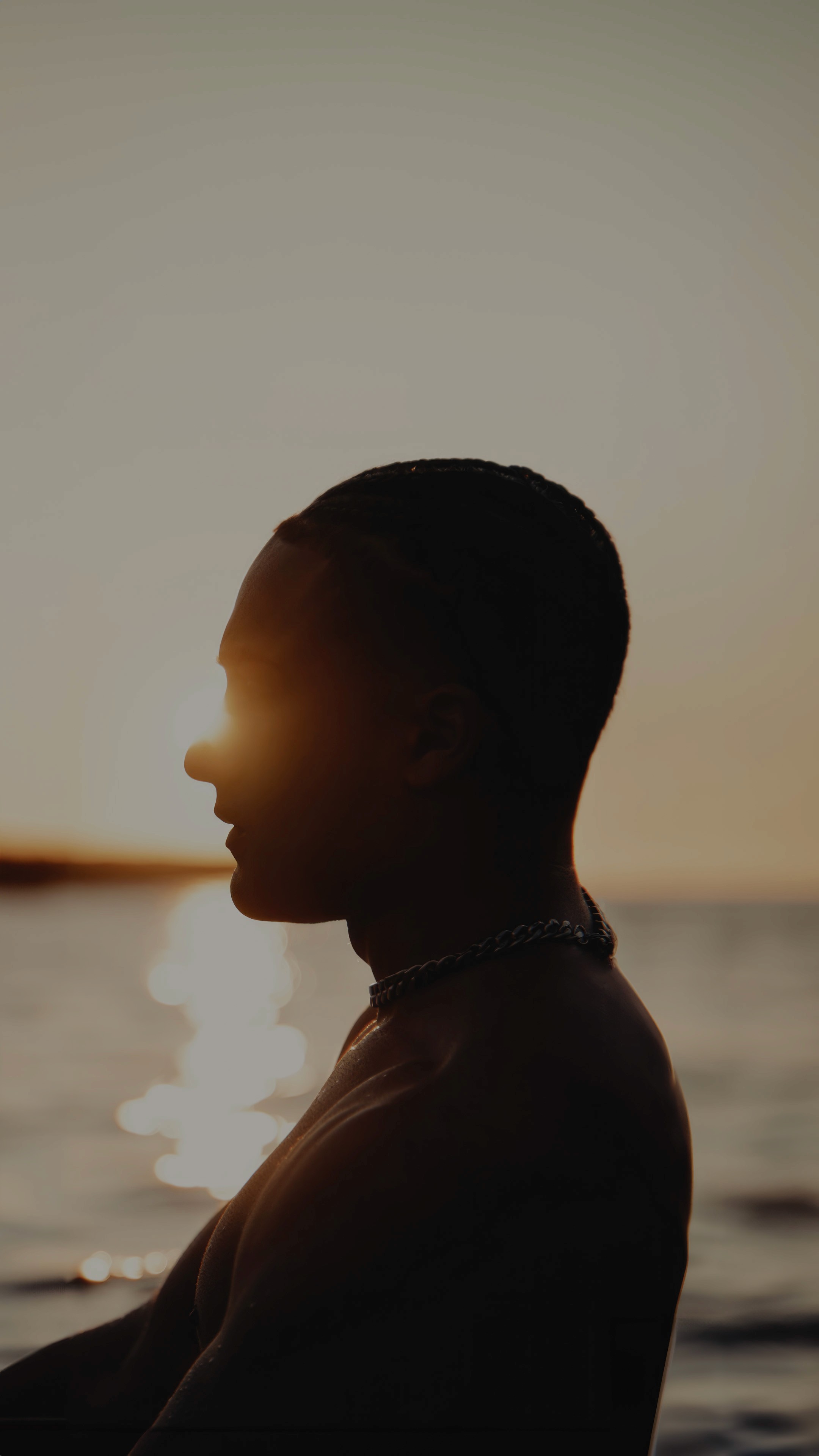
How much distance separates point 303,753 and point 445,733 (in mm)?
161

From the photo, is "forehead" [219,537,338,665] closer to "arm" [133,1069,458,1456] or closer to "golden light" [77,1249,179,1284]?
"arm" [133,1069,458,1456]

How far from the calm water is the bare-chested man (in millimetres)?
5147

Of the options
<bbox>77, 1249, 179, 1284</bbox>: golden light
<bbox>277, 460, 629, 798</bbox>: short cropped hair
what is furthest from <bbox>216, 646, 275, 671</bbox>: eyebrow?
<bbox>77, 1249, 179, 1284</bbox>: golden light

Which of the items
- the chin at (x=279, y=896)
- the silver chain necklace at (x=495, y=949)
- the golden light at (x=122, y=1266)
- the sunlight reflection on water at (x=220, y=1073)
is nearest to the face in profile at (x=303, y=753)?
the chin at (x=279, y=896)

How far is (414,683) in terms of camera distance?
129 cm

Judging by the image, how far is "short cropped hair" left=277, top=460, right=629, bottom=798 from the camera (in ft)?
4.21

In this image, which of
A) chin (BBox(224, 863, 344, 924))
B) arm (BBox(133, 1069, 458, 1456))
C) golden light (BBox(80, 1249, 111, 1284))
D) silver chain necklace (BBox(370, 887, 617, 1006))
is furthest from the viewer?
golden light (BBox(80, 1249, 111, 1284))

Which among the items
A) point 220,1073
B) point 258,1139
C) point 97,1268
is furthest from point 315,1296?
point 220,1073

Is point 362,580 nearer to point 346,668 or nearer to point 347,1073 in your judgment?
point 346,668

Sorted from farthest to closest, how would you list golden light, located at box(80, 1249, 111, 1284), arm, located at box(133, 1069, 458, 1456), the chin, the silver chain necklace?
golden light, located at box(80, 1249, 111, 1284) → the chin → the silver chain necklace → arm, located at box(133, 1069, 458, 1456)

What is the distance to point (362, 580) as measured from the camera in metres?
1.32

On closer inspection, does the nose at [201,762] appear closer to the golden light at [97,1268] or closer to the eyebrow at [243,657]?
the eyebrow at [243,657]

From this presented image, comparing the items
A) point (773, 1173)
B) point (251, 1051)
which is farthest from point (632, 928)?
point (773, 1173)

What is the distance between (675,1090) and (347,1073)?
0.33 meters
